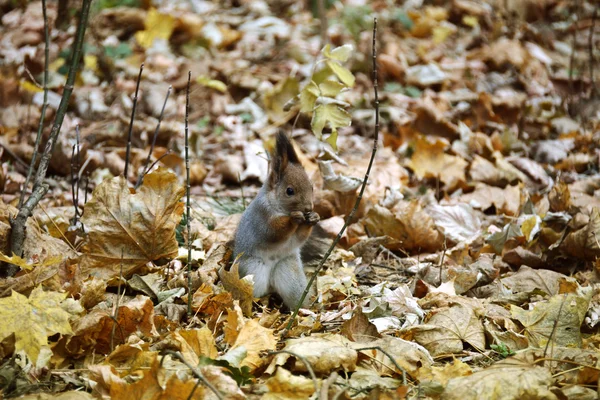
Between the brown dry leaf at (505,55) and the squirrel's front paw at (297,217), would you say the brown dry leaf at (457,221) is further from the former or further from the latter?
the brown dry leaf at (505,55)

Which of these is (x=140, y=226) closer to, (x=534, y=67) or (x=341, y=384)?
(x=341, y=384)

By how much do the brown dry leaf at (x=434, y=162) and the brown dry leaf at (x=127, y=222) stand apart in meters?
2.32

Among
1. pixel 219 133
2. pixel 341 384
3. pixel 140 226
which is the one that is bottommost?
pixel 219 133

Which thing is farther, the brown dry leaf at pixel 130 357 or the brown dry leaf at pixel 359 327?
the brown dry leaf at pixel 359 327

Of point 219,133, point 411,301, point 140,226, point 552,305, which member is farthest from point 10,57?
point 552,305

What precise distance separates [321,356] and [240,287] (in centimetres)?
63

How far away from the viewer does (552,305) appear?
256 cm

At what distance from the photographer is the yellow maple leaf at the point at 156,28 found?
23.4 feet

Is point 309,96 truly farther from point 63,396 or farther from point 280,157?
point 63,396

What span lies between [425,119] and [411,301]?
2847mm

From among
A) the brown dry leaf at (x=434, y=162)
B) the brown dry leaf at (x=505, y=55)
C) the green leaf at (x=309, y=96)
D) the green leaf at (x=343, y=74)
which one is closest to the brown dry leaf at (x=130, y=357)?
the green leaf at (x=309, y=96)

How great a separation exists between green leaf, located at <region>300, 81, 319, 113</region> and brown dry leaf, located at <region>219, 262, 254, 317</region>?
0.90 meters

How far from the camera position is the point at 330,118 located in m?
3.07

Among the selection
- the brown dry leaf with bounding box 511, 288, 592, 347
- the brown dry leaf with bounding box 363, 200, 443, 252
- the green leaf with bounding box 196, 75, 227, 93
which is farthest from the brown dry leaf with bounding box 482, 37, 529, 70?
the brown dry leaf with bounding box 511, 288, 592, 347
